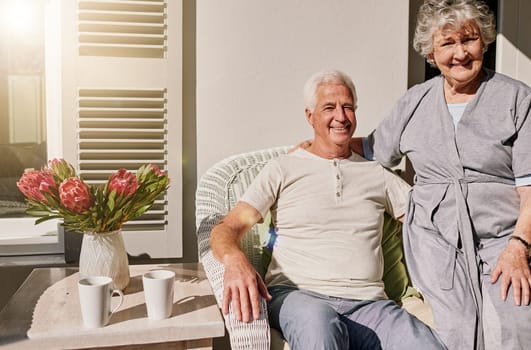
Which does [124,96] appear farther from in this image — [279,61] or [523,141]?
[523,141]

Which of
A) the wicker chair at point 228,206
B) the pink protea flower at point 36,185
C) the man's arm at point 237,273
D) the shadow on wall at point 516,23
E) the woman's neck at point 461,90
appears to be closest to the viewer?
the man's arm at point 237,273

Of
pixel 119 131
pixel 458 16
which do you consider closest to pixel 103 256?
pixel 119 131

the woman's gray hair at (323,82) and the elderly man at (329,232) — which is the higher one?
the woman's gray hair at (323,82)

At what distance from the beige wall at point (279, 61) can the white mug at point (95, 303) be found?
1074mm

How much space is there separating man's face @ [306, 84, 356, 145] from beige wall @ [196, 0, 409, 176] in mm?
487

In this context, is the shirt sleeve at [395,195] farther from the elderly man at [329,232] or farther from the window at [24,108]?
the window at [24,108]

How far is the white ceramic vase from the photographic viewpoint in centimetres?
190

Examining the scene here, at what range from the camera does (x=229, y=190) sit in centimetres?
233

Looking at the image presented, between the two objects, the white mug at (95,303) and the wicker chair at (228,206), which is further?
the wicker chair at (228,206)

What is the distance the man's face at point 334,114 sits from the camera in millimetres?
2154

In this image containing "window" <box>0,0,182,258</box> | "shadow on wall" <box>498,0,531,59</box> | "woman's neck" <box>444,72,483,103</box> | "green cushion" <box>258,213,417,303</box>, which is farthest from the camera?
"shadow on wall" <box>498,0,531,59</box>

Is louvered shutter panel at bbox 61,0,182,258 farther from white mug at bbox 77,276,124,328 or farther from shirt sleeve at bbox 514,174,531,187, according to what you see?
shirt sleeve at bbox 514,174,531,187

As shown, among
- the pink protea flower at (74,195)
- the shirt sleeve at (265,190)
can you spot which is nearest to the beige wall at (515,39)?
the shirt sleeve at (265,190)

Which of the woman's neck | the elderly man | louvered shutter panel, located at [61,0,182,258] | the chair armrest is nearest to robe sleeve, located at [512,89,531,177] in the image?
the woman's neck
